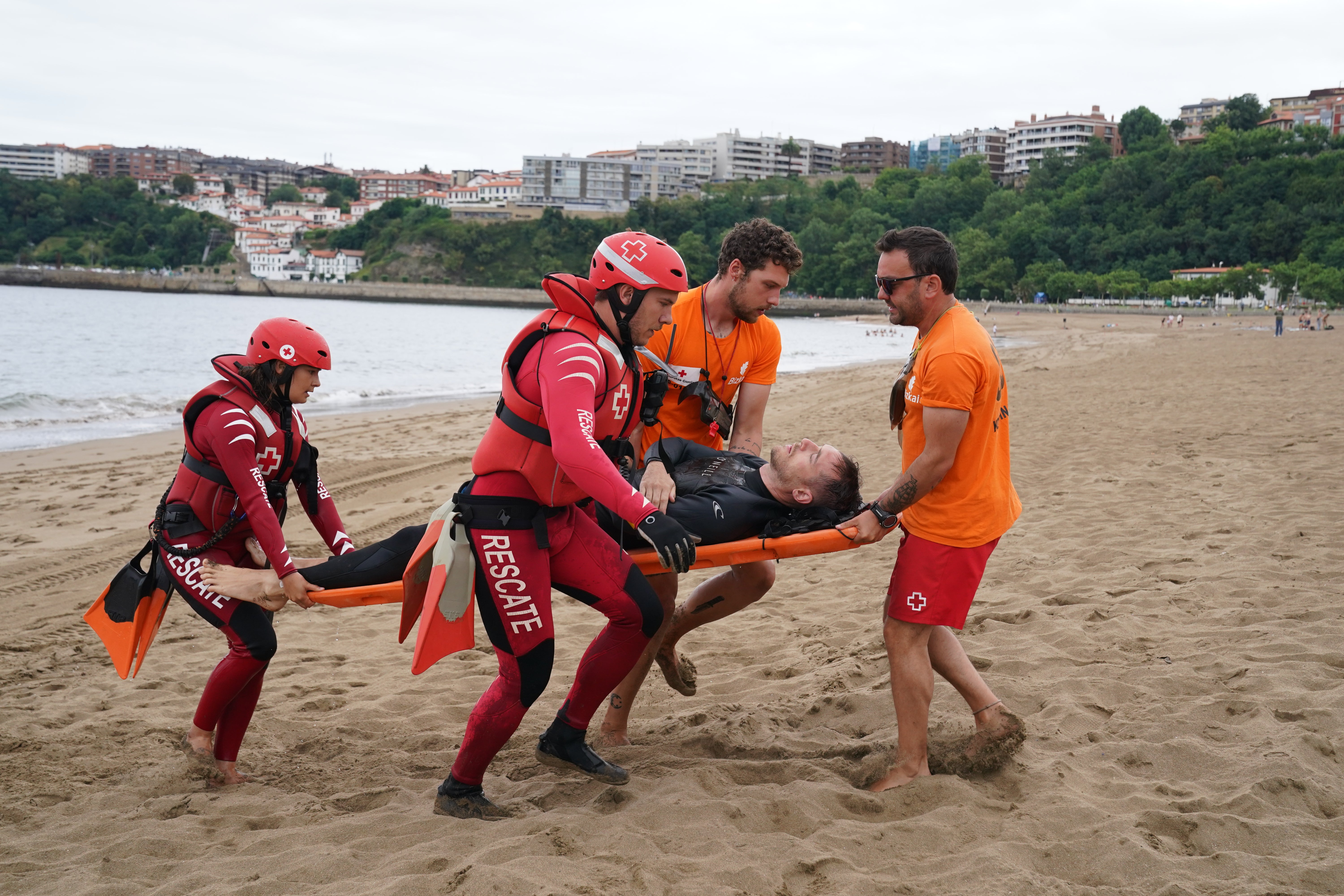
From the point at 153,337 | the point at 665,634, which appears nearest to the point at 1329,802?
the point at 665,634

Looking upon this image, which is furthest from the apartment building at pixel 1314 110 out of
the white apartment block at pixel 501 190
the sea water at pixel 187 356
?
the white apartment block at pixel 501 190

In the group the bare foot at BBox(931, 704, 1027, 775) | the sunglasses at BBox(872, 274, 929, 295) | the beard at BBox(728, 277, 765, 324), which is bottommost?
the bare foot at BBox(931, 704, 1027, 775)

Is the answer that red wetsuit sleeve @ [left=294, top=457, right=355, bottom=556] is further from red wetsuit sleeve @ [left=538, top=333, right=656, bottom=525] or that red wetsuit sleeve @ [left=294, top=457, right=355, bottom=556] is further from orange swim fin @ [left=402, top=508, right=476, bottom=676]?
red wetsuit sleeve @ [left=538, top=333, right=656, bottom=525]

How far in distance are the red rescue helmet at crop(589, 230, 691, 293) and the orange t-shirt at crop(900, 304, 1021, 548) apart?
113 cm

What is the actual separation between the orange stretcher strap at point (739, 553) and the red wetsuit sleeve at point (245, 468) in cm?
31

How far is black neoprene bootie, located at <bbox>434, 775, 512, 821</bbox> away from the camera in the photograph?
13.3ft

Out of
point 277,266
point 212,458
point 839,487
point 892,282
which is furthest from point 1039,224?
point 212,458

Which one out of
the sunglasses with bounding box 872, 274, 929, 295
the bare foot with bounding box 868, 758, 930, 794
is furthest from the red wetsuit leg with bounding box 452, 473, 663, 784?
the sunglasses with bounding box 872, 274, 929, 295

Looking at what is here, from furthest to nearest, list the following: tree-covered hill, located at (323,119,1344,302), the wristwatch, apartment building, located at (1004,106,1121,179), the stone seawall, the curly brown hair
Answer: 1. apartment building, located at (1004,106,1121,179)
2. the stone seawall
3. tree-covered hill, located at (323,119,1344,302)
4. the curly brown hair
5. the wristwatch

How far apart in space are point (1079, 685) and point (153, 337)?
179 ft

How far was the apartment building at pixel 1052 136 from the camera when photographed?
173 m

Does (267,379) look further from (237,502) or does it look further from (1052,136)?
(1052,136)

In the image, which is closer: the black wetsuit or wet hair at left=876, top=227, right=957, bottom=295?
wet hair at left=876, top=227, right=957, bottom=295

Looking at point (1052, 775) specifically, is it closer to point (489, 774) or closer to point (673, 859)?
point (673, 859)
